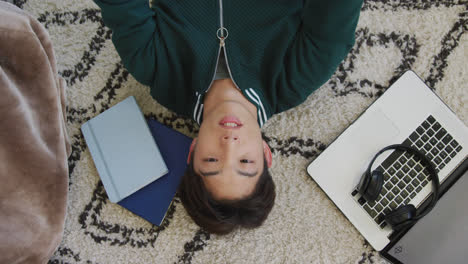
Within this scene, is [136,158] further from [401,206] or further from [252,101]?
[401,206]

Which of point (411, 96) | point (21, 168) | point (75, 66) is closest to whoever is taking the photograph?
point (21, 168)

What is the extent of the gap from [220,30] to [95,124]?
1.43 ft

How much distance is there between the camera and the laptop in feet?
2.86

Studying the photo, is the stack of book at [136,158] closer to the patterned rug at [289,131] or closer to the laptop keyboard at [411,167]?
the patterned rug at [289,131]

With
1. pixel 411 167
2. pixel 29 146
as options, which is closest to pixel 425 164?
pixel 411 167

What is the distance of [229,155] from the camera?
67cm

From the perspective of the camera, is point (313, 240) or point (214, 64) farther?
point (313, 240)

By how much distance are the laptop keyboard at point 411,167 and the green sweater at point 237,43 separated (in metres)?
0.29

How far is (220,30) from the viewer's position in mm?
795

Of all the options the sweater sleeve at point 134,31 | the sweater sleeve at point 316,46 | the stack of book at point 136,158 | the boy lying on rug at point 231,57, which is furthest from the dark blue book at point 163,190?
the sweater sleeve at point 316,46

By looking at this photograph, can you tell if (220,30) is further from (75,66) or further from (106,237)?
(106,237)

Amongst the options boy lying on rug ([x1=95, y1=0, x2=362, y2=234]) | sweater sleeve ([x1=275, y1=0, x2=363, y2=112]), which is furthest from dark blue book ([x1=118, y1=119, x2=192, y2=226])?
sweater sleeve ([x1=275, y1=0, x2=363, y2=112])

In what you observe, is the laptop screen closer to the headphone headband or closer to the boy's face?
the headphone headband

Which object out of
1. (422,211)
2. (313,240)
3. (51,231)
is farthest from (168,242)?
(422,211)
